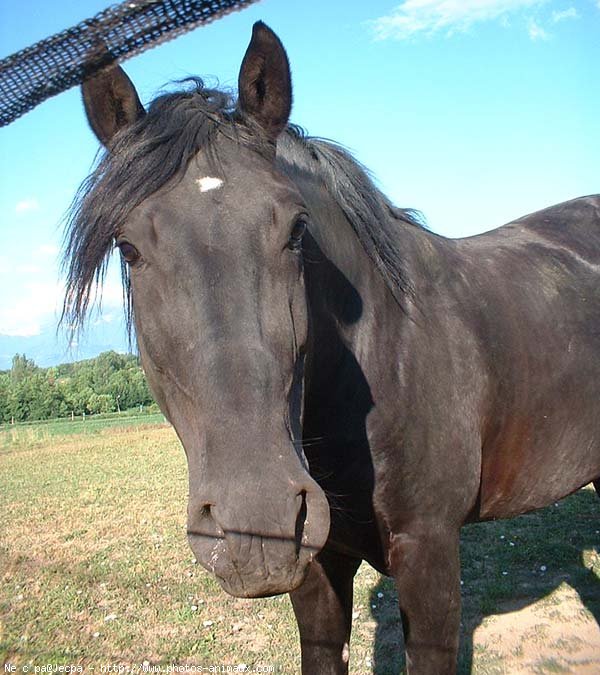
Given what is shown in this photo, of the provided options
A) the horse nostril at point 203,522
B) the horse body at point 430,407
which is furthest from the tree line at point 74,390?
the horse nostril at point 203,522

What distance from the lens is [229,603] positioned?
5133mm

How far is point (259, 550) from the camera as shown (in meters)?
1.40

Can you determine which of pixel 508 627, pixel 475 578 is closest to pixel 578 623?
pixel 508 627

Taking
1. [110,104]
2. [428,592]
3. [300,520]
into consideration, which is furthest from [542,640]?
[110,104]

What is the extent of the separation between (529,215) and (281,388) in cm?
338

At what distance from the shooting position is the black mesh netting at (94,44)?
111cm

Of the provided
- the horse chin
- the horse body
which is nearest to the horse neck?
the horse body

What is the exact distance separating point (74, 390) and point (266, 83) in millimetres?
45043

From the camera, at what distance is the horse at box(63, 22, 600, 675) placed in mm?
1529

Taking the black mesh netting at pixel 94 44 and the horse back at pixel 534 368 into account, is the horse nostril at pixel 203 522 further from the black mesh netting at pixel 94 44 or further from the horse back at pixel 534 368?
the horse back at pixel 534 368

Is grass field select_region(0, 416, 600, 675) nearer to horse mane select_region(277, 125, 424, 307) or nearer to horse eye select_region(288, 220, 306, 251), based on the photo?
horse mane select_region(277, 125, 424, 307)

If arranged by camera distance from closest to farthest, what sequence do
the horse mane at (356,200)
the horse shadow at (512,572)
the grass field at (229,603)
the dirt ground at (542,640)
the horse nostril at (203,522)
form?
the horse nostril at (203,522) → the horse mane at (356,200) → the dirt ground at (542,640) → the grass field at (229,603) → the horse shadow at (512,572)

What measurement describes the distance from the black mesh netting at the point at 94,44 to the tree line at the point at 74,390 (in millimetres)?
39878

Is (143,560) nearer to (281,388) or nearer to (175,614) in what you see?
(175,614)
